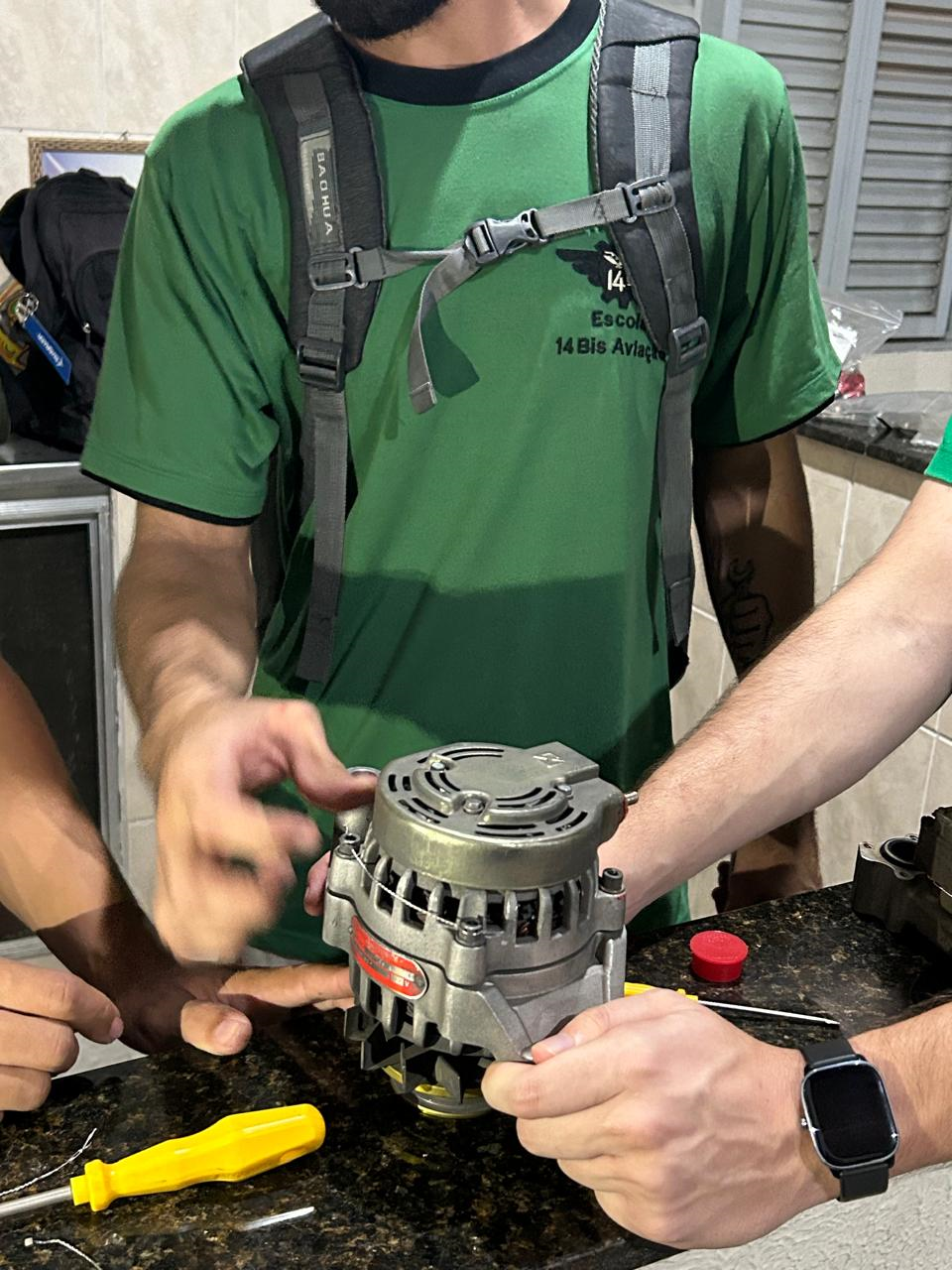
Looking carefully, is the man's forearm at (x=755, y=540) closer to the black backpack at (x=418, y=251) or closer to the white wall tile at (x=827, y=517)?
the black backpack at (x=418, y=251)

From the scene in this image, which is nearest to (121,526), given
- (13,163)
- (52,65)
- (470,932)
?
(13,163)

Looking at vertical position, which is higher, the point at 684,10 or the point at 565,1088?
the point at 684,10

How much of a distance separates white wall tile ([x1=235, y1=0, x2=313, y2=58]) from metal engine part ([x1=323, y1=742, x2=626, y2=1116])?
7.51 ft

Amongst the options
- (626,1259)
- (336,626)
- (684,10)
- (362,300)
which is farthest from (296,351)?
(684,10)

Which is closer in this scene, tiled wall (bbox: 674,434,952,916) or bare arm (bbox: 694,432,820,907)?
bare arm (bbox: 694,432,820,907)

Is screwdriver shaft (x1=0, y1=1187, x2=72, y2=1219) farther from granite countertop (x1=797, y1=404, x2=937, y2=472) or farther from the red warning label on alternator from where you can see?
granite countertop (x1=797, y1=404, x2=937, y2=472)

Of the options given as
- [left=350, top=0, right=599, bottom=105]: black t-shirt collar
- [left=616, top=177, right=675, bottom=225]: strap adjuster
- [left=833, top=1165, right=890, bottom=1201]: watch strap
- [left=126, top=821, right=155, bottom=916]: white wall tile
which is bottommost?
[left=126, top=821, right=155, bottom=916]: white wall tile

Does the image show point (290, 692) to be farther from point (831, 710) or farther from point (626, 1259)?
point (626, 1259)

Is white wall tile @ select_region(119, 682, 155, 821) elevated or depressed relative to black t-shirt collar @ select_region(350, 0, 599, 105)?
depressed

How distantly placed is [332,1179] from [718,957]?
0.31 metres

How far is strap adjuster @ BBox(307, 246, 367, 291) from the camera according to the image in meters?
1.10

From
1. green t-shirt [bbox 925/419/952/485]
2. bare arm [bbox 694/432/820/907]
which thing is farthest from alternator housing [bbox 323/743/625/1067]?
bare arm [bbox 694/432/820/907]

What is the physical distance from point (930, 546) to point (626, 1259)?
721mm

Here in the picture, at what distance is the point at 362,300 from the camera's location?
3.66 feet
